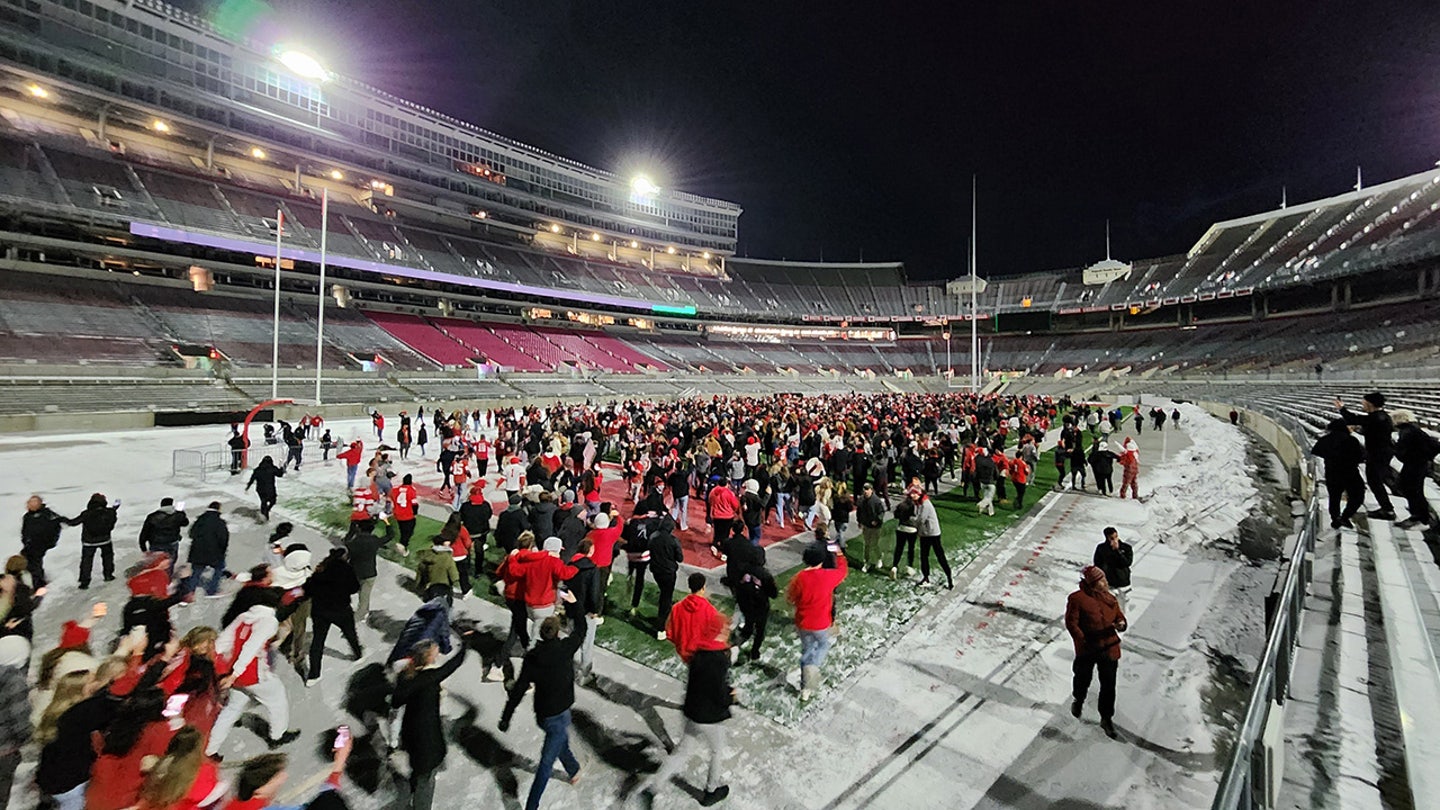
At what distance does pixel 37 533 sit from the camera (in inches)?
284

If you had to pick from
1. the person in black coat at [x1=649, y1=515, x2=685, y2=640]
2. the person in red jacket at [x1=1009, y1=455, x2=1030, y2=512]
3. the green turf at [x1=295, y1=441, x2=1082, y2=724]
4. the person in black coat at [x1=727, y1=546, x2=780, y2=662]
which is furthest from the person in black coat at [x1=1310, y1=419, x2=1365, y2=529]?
the person in black coat at [x1=649, y1=515, x2=685, y2=640]

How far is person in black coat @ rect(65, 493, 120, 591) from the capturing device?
7.82 metres

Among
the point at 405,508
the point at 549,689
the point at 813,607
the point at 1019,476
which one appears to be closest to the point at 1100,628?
the point at 813,607

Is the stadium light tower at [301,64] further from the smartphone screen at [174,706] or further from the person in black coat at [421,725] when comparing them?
the person in black coat at [421,725]

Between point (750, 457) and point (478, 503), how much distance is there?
7304 millimetres

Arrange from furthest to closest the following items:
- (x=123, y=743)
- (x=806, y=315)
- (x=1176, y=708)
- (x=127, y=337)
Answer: (x=806, y=315) → (x=127, y=337) → (x=1176, y=708) → (x=123, y=743)

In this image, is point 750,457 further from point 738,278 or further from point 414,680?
point 738,278

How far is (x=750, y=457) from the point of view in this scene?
47.4 feet

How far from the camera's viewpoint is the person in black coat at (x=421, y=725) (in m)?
3.87

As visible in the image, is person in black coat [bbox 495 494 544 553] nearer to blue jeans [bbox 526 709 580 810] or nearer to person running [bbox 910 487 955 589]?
blue jeans [bbox 526 709 580 810]

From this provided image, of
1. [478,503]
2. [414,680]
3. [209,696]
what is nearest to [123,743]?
[209,696]

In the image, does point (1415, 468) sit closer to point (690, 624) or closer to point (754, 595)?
point (754, 595)

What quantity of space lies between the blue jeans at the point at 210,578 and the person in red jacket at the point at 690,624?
7353 mm

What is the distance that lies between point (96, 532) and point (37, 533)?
0.75 metres
